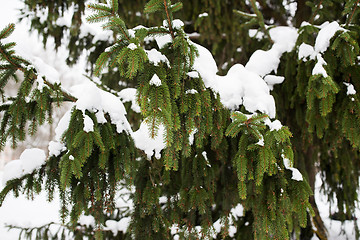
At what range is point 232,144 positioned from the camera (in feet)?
7.06

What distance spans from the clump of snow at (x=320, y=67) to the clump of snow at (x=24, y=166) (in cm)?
217

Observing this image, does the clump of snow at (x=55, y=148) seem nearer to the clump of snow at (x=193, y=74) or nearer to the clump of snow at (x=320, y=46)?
the clump of snow at (x=193, y=74)

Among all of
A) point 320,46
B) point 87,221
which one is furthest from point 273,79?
point 87,221

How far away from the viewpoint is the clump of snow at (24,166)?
6.70ft

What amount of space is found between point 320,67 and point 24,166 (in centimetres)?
236

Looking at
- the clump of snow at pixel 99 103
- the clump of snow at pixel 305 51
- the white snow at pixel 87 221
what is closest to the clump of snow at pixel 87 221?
the white snow at pixel 87 221

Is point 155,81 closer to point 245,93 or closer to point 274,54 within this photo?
point 245,93

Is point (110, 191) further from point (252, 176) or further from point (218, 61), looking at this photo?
point (218, 61)

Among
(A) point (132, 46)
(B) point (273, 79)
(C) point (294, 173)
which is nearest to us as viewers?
(A) point (132, 46)

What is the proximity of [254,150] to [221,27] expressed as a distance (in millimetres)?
2788

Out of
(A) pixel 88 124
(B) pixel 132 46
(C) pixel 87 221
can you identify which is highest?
(B) pixel 132 46

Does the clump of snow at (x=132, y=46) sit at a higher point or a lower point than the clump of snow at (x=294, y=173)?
higher

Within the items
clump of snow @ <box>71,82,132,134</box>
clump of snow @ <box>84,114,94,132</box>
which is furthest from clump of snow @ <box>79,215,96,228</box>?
clump of snow @ <box>84,114,94,132</box>

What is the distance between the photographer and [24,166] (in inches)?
80.6
